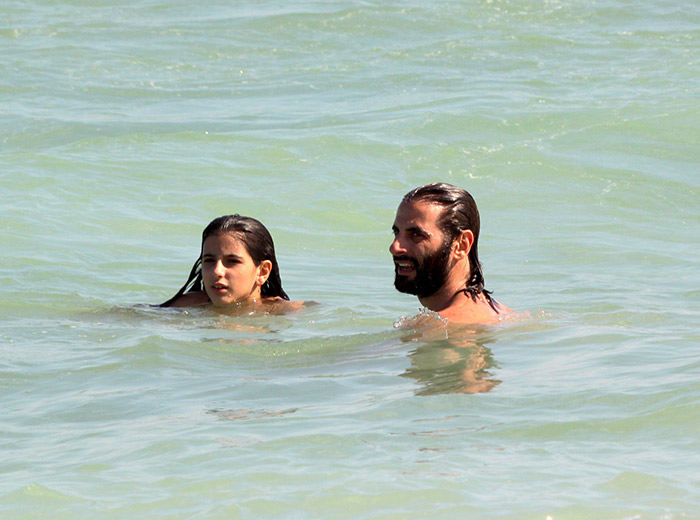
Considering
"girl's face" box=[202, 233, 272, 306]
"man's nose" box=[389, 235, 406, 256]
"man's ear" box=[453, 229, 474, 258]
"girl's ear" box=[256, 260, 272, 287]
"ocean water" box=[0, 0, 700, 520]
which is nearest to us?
"ocean water" box=[0, 0, 700, 520]

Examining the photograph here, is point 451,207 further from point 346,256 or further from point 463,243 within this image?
point 346,256

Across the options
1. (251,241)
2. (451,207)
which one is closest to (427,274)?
(451,207)

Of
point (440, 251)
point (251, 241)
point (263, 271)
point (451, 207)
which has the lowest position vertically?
point (263, 271)

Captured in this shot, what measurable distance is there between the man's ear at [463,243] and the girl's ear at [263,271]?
6.81ft

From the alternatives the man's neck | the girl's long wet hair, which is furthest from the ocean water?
the girl's long wet hair

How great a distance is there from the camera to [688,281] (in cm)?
848

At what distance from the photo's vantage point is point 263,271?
803 cm

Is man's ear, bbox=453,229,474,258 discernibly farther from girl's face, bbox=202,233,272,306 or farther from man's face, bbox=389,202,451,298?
girl's face, bbox=202,233,272,306

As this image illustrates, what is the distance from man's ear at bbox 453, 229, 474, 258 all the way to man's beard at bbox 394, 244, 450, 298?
0.18ft

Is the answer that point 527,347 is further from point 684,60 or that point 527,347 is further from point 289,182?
point 684,60

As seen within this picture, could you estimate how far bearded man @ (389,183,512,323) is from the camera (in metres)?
6.14

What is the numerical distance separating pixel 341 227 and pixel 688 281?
A: 3518 mm

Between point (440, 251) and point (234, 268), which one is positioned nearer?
point (440, 251)

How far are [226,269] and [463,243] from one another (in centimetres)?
208
